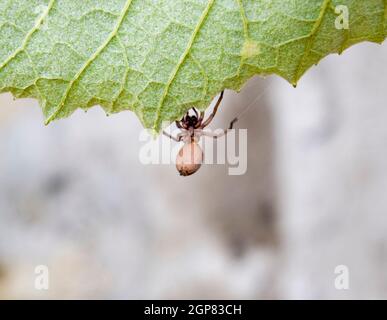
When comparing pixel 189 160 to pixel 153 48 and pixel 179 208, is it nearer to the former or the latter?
pixel 153 48

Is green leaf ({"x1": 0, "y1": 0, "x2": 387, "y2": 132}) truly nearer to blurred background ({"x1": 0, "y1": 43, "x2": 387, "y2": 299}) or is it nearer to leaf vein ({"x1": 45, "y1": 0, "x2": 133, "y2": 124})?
leaf vein ({"x1": 45, "y1": 0, "x2": 133, "y2": 124})

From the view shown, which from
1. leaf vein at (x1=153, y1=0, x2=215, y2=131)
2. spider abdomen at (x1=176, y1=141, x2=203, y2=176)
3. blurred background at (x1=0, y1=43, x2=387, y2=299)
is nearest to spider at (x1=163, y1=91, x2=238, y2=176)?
spider abdomen at (x1=176, y1=141, x2=203, y2=176)

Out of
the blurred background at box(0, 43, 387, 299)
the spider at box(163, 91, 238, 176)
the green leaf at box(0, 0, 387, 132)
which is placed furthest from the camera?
the blurred background at box(0, 43, 387, 299)

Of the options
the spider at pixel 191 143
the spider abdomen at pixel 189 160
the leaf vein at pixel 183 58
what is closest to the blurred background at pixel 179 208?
the spider at pixel 191 143

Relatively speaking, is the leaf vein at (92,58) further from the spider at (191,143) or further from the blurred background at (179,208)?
the blurred background at (179,208)

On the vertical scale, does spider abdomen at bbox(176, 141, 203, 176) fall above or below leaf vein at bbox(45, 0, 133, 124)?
below

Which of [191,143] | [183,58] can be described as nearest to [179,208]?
[191,143]
